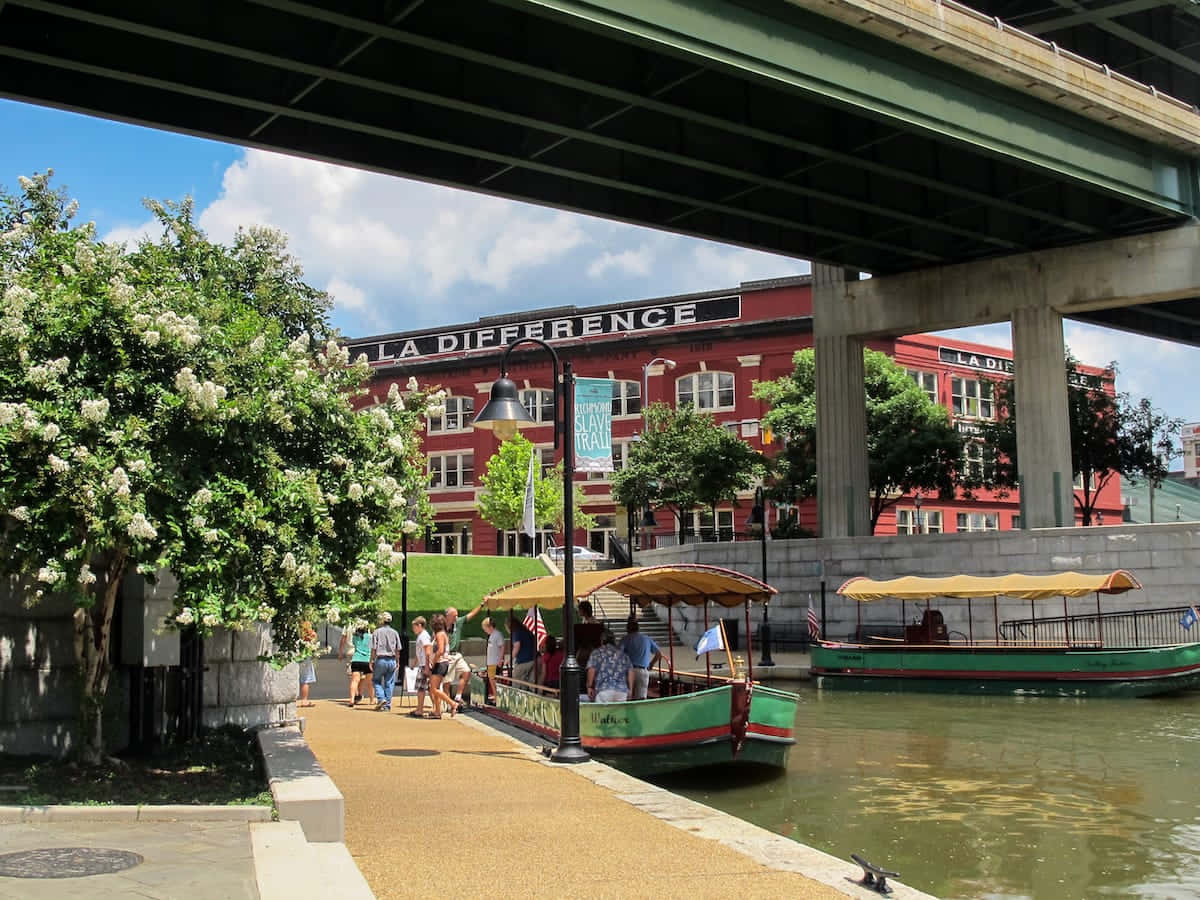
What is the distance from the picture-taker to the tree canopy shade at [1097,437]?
5600 cm

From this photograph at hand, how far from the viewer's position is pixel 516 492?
217 ft

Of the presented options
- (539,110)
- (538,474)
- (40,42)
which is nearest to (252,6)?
(40,42)

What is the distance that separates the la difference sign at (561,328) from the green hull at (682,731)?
165 feet

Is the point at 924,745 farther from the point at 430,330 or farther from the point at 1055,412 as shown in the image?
the point at 430,330

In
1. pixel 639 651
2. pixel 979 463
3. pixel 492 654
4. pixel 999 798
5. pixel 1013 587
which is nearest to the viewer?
pixel 999 798

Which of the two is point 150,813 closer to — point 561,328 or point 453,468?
point 561,328

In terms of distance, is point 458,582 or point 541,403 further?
point 541,403

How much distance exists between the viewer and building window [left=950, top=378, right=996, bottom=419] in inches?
2830

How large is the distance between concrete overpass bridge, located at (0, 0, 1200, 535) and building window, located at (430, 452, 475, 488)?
33.8 metres

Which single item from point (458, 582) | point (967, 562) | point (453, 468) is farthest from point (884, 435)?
point (453, 468)

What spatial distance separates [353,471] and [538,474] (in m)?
54.9

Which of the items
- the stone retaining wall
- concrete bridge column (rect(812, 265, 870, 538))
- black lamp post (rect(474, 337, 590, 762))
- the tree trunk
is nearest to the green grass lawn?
the stone retaining wall

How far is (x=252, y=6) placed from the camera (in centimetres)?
2419

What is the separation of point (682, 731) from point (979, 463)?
145 feet
